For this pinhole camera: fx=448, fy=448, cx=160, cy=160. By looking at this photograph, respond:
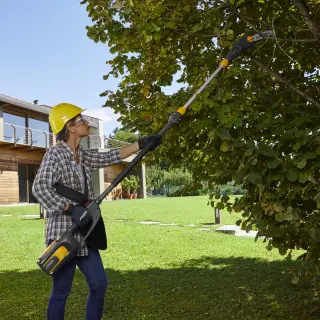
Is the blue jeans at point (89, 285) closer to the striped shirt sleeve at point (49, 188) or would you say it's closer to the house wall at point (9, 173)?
the striped shirt sleeve at point (49, 188)

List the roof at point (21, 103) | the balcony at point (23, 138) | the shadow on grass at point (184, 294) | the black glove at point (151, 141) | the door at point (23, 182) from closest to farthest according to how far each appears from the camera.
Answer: the black glove at point (151, 141) → the shadow on grass at point (184, 294) → the roof at point (21, 103) → the balcony at point (23, 138) → the door at point (23, 182)

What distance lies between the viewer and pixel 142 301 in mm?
6039

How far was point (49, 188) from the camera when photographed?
382 centimetres

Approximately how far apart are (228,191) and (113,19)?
2.50 meters

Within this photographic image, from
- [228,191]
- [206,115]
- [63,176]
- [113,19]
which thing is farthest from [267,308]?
[113,19]

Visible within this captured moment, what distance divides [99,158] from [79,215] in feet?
2.62

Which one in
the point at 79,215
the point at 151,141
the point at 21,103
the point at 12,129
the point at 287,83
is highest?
the point at 21,103

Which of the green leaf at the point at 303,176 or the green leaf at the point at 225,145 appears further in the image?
the green leaf at the point at 225,145

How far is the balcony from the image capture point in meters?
27.6

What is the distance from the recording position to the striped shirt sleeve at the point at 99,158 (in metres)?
4.39

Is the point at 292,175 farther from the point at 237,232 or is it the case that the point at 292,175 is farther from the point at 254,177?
the point at 237,232

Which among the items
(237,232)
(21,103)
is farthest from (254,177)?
(21,103)

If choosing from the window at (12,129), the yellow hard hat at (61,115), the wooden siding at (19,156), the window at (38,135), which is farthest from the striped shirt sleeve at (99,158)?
the window at (38,135)

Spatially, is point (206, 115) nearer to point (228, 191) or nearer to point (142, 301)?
point (228, 191)
